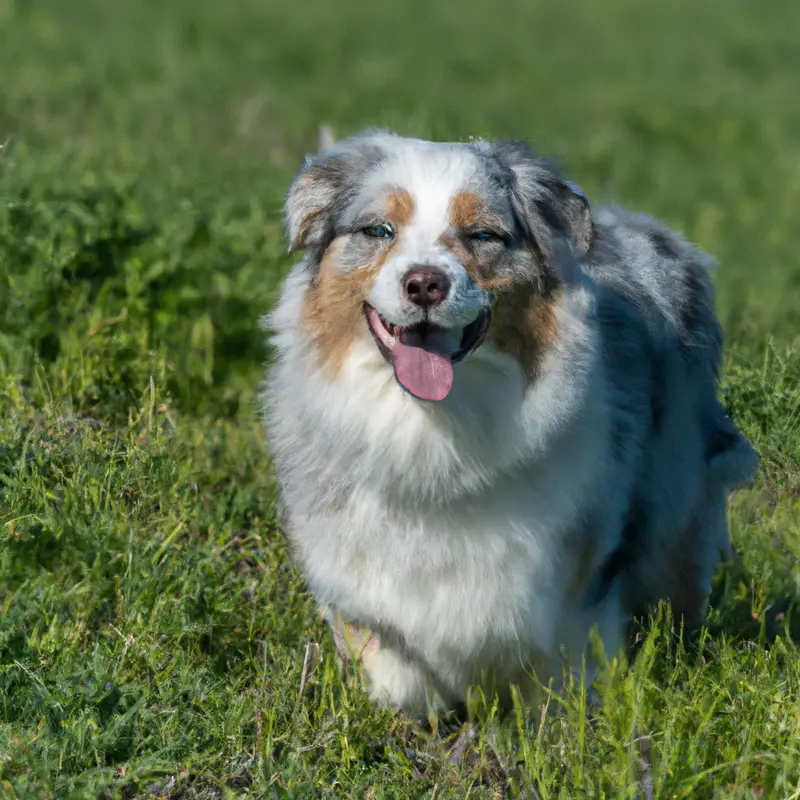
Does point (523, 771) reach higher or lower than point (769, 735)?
lower

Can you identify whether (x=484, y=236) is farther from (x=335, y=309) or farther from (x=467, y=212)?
(x=335, y=309)

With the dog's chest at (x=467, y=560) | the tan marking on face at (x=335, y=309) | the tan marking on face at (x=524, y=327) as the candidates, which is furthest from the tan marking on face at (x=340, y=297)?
the dog's chest at (x=467, y=560)

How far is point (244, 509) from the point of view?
5020 mm

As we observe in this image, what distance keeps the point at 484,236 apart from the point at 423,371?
1.57 feet

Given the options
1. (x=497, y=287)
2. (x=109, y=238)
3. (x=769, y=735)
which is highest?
(x=497, y=287)

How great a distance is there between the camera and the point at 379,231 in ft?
12.9

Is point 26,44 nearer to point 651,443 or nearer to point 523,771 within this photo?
point 651,443

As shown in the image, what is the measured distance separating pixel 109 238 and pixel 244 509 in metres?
1.79

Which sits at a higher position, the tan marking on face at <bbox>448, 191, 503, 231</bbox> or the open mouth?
the tan marking on face at <bbox>448, 191, 503, 231</bbox>

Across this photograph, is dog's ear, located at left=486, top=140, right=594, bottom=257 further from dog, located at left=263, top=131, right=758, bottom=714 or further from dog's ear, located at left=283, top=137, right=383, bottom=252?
dog's ear, located at left=283, top=137, right=383, bottom=252

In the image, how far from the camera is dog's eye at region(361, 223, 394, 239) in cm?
390

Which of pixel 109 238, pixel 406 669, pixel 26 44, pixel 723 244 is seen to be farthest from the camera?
pixel 26 44

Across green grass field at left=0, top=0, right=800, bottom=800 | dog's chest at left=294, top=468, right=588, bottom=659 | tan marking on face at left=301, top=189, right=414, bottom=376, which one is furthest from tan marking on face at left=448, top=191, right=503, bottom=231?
green grass field at left=0, top=0, right=800, bottom=800

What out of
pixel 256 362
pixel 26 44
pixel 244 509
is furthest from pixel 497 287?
pixel 26 44
